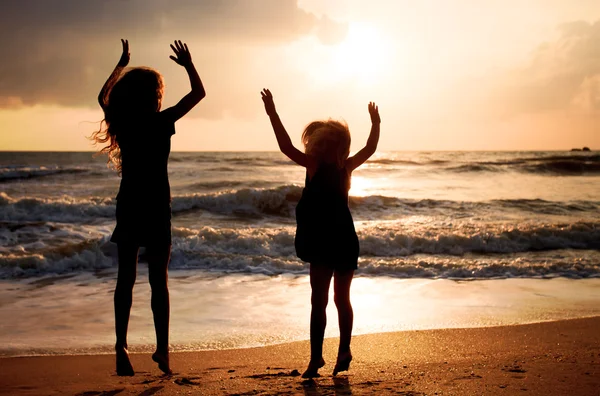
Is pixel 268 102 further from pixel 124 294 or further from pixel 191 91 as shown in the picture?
pixel 124 294

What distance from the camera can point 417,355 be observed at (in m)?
4.40

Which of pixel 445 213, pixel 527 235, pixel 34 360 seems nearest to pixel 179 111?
pixel 34 360

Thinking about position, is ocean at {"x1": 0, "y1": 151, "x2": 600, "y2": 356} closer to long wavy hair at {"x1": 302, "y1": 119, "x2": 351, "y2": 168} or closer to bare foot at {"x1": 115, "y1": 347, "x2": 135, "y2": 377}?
bare foot at {"x1": 115, "y1": 347, "x2": 135, "y2": 377}

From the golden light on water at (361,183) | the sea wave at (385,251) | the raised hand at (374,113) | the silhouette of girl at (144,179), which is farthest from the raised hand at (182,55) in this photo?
the golden light on water at (361,183)

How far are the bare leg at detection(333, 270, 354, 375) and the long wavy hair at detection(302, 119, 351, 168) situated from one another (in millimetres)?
637

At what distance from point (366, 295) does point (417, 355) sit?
2506 millimetres

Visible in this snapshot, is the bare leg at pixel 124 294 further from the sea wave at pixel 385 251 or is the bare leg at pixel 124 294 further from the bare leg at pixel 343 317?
the sea wave at pixel 385 251

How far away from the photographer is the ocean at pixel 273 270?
5.46 m

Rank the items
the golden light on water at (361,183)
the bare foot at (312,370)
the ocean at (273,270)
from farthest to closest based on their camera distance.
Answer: the golden light on water at (361,183)
the ocean at (273,270)
the bare foot at (312,370)

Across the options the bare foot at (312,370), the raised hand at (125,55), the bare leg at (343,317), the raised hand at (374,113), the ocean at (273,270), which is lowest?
the ocean at (273,270)

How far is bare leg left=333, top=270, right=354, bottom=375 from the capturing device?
11.4 feet

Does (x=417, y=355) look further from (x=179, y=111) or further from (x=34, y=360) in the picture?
(x=34, y=360)

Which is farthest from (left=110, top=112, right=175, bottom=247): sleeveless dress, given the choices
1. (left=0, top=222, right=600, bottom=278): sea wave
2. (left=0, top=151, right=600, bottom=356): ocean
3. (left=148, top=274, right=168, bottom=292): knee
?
(left=0, top=222, right=600, bottom=278): sea wave

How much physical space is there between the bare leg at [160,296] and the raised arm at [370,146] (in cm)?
115
